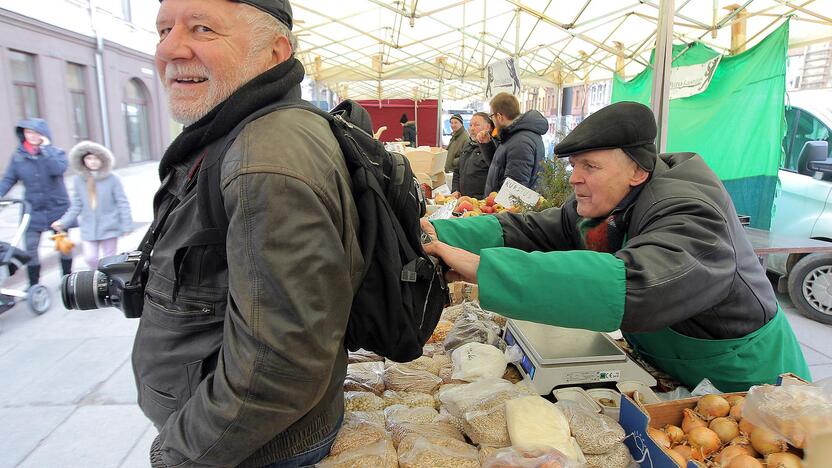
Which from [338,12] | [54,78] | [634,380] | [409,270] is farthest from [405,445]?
[54,78]

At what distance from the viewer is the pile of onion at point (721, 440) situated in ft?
3.99

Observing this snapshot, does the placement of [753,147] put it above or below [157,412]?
above

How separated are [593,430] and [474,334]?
77 centimetres

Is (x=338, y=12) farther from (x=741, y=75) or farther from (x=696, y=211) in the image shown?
(x=696, y=211)

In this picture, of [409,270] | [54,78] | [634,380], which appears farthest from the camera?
[54,78]

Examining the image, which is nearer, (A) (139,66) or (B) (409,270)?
(B) (409,270)

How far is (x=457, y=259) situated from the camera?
1394 mm

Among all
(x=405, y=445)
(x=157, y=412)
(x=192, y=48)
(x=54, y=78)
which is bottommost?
(x=405, y=445)

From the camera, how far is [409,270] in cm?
116

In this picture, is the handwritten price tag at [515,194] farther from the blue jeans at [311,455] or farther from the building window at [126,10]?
the building window at [126,10]

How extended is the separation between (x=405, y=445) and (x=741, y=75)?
586cm

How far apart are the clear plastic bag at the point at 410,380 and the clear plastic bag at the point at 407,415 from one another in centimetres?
14

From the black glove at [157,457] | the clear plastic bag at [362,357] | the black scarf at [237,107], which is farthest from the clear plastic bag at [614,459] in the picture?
the black scarf at [237,107]

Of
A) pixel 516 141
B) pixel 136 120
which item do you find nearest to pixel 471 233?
pixel 516 141
